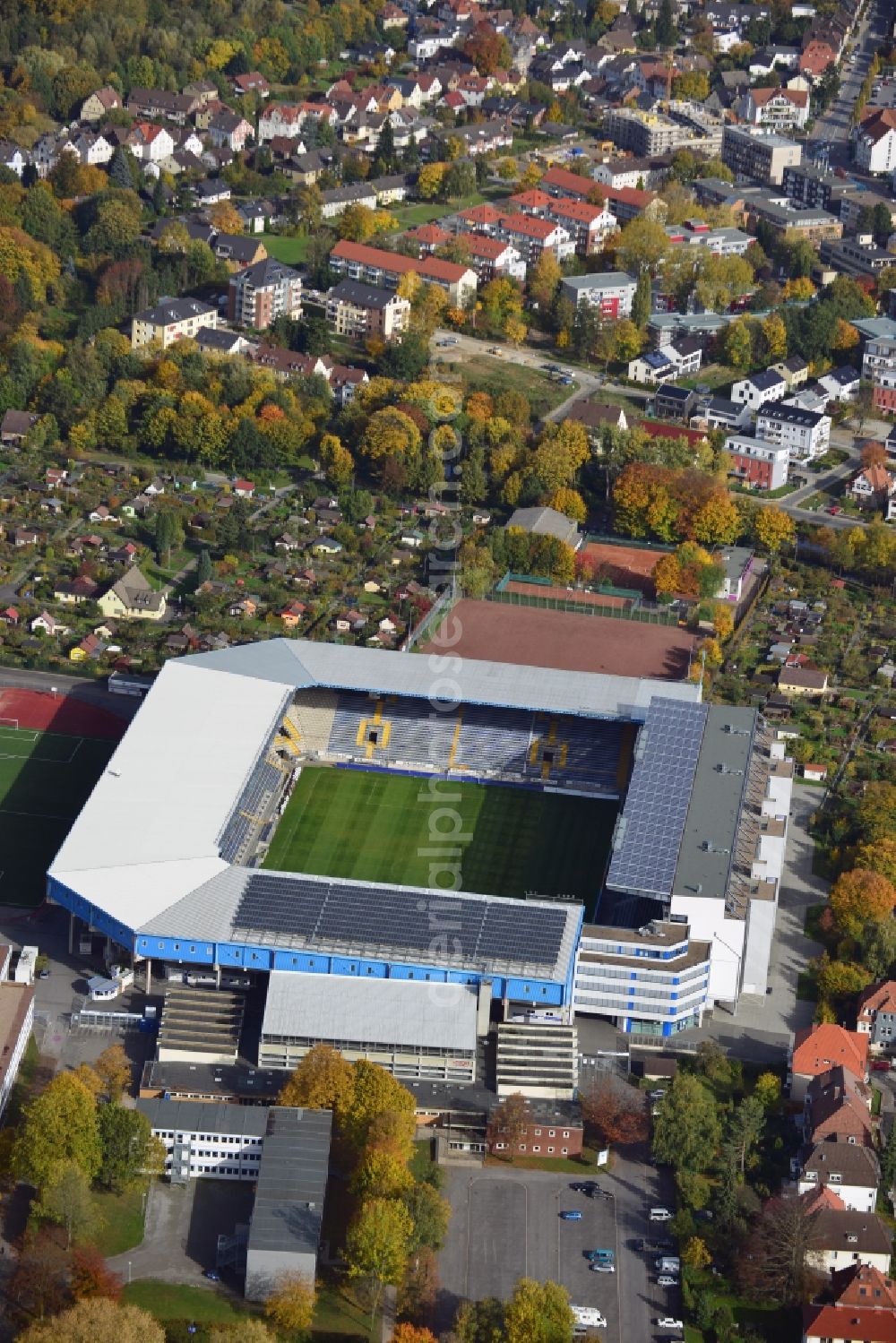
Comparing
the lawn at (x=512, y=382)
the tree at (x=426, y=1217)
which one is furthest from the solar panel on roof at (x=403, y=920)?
the lawn at (x=512, y=382)

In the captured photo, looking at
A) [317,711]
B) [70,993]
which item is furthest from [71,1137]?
[317,711]

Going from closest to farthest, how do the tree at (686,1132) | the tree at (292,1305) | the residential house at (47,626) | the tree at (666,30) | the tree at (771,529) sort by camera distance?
the tree at (292,1305) → the tree at (686,1132) → the residential house at (47,626) → the tree at (771,529) → the tree at (666,30)

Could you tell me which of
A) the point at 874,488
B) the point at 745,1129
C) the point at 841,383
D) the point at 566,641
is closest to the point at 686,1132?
the point at 745,1129

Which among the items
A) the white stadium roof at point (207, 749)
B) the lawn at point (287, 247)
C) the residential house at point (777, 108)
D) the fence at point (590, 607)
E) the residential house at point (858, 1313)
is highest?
the residential house at point (777, 108)

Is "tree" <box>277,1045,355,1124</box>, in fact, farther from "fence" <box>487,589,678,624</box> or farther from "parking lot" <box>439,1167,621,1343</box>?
"fence" <box>487,589,678,624</box>

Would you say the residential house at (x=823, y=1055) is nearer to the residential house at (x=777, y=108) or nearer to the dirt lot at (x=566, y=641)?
the dirt lot at (x=566, y=641)

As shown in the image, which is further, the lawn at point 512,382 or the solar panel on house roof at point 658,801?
the lawn at point 512,382

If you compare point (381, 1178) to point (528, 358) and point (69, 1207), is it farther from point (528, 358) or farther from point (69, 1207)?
point (528, 358)
